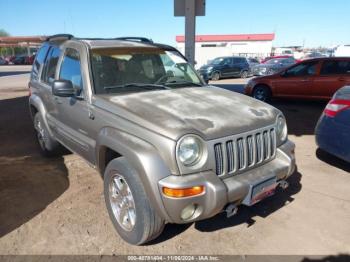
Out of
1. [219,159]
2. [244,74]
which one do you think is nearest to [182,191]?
[219,159]

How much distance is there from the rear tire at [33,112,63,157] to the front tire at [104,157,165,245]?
84.3 inches

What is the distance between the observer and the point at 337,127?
457 centimetres

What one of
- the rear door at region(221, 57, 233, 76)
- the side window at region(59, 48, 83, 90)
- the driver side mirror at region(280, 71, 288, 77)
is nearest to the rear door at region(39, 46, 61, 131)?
the side window at region(59, 48, 83, 90)

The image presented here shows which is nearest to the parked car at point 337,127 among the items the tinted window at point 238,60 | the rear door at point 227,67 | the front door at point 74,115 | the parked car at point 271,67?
the front door at point 74,115

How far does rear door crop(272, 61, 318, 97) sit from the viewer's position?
33.2 feet

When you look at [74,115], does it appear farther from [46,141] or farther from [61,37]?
[61,37]

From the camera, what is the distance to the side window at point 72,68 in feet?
12.8

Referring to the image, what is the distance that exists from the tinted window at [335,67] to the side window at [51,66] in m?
8.03

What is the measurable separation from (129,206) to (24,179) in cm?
230

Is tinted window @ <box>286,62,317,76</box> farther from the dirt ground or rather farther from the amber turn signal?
the amber turn signal

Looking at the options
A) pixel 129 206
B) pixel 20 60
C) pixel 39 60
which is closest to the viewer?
pixel 129 206

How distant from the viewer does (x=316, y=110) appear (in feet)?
31.9

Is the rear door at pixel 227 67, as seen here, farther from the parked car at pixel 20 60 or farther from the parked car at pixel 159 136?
the parked car at pixel 20 60

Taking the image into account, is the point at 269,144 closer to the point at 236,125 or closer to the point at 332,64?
the point at 236,125
